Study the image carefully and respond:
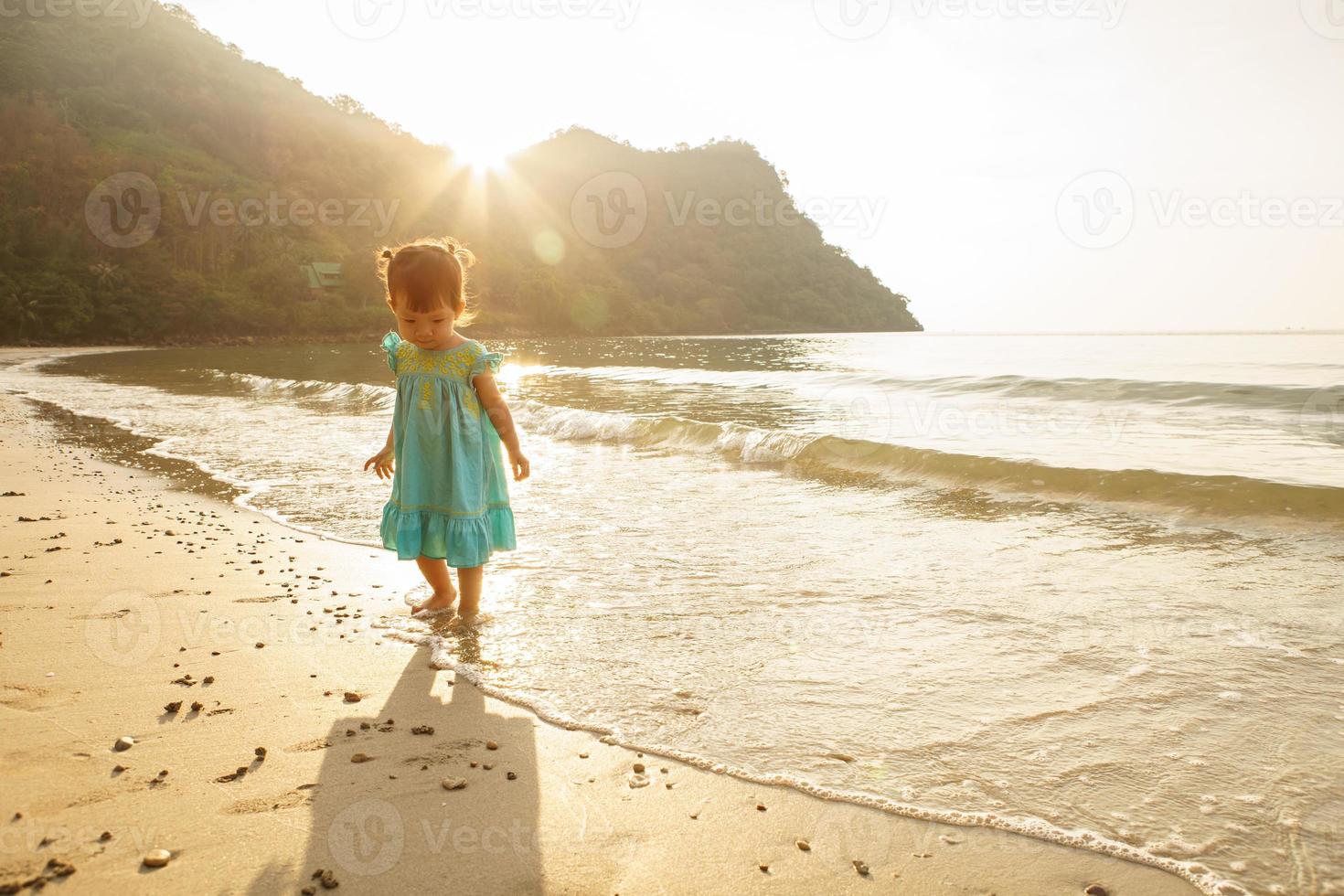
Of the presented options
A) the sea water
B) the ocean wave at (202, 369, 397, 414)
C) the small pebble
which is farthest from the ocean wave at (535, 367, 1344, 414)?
the small pebble

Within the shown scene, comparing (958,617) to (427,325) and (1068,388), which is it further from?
(1068,388)

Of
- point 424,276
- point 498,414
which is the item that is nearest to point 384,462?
point 498,414

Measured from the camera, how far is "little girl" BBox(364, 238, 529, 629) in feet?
12.3

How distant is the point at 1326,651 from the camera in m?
3.22

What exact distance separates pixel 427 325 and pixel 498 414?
51 centimetres

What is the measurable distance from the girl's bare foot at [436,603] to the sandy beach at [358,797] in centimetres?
33

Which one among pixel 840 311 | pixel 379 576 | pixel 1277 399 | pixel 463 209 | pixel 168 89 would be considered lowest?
pixel 379 576

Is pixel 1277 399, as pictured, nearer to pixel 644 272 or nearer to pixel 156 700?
pixel 156 700

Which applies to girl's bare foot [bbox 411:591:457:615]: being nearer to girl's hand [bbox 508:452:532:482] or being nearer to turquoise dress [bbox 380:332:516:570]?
turquoise dress [bbox 380:332:516:570]

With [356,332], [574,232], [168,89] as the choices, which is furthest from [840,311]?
[168,89]

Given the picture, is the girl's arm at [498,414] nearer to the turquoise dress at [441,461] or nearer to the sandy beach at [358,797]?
the turquoise dress at [441,461]

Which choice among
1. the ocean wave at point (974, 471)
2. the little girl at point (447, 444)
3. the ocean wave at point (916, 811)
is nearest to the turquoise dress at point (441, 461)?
the little girl at point (447, 444)

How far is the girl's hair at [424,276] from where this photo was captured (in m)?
3.55

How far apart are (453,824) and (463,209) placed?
346 ft
